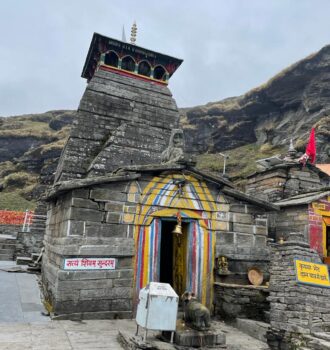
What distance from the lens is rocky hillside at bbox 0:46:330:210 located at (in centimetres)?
4022

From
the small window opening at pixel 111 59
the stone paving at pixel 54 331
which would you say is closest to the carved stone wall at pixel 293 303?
the stone paving at pixel 54 331

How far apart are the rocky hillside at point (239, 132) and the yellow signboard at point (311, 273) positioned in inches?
1127

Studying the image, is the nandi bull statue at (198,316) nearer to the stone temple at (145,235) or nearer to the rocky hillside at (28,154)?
the stone temple at (145,235)

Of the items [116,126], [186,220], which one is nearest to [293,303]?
[186,220]

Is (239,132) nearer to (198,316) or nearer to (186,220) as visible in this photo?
(186,220)

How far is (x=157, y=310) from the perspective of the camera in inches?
246

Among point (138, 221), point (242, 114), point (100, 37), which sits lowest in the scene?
point (138, 221)

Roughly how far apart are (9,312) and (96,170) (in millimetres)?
6716

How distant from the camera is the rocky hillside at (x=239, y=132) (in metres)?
40.2

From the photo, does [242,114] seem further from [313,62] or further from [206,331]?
[206,331]

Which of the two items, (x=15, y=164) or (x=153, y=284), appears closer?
(x=153, y=284)

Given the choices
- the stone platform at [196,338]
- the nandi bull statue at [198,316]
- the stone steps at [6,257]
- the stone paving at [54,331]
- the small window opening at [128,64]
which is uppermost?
the small window opening at [128,64]

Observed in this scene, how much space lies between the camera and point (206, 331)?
655 centimetres

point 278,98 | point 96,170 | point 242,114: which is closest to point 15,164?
point 242,114
